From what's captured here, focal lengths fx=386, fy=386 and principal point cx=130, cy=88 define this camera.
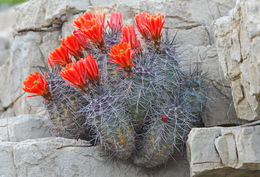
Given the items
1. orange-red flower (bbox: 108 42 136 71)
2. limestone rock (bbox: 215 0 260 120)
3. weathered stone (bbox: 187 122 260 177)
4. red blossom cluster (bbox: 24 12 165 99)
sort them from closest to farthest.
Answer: limestone rock (bbox: 215 0 260 120)
weathered stone (bbox: 187 122 260 177)
orange-red flower (bbox: 108 42 136 71)
red blossom cluster (bbox: 24 12 165 99)

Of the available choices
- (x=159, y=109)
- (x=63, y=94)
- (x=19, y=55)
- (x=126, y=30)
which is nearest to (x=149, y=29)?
(x=126, y=30)

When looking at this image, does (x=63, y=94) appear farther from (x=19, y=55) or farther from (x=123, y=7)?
(x=19, y=55)

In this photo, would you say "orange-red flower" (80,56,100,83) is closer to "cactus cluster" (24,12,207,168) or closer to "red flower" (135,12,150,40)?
A: "cactus cluster" (24,12,207,168)

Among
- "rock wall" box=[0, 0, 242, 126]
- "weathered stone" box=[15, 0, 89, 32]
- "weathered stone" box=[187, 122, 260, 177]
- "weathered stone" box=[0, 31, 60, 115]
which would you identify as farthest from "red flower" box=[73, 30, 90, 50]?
"weathered stone" box=[0, 31, 60, 115]

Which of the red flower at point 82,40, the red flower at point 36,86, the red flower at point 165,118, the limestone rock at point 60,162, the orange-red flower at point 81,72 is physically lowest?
the limestone rock at point 60,162

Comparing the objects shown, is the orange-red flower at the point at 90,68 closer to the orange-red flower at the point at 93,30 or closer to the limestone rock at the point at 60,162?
the orange-red flower at the point at 93,30

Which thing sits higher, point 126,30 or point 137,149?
point 126,30

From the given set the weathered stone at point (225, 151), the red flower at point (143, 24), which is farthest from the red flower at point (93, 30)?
the weathered stone at point (225, 151)
